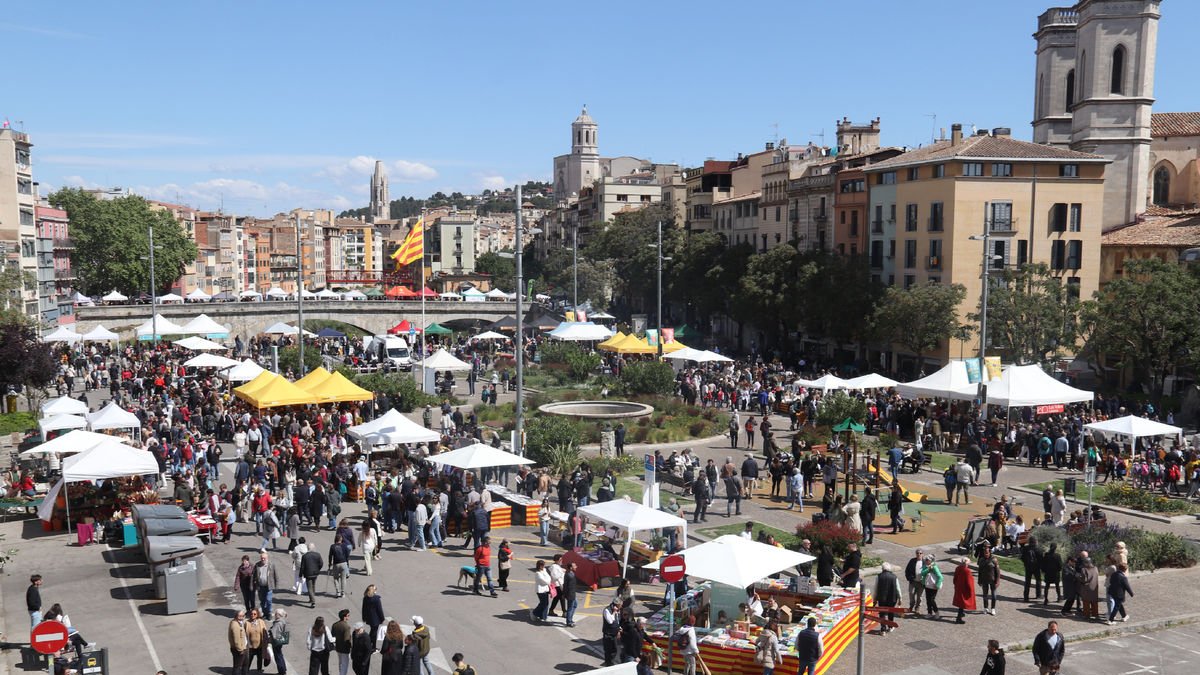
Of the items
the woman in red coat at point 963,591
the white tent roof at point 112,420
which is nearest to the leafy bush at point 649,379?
the white tent roof at point 112,420

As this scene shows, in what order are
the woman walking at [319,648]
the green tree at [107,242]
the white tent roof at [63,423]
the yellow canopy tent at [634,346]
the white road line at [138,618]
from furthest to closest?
the green tree at [107,242] < the yellow canopy tent at [634,346] < the white tent roof at [63,423] < the white road line at [138,618] < the woman walking at [319,648]

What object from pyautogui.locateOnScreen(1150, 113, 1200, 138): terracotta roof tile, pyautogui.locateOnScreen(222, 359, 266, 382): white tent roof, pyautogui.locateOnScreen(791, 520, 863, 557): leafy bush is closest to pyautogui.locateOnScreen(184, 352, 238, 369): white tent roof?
pyautogui.locateOnScreen(222, 359, 266, 382): white tent roof

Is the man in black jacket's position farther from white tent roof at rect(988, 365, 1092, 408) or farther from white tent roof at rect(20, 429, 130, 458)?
white tent roof at rect(20, 429, 130, 458)

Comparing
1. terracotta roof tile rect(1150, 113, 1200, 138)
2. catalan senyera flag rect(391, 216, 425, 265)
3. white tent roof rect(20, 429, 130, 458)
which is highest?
terracotta roof tile rect(1150, 113, 1200, 138)

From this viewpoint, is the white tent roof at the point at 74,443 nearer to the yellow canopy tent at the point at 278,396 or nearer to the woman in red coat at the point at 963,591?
the yellow canopy tent at the point at 278,396

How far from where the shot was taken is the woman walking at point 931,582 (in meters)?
16.5

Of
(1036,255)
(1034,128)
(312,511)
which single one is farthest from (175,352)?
(1034,128)

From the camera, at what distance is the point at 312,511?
70.9 feet

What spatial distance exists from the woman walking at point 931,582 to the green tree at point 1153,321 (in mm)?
25176

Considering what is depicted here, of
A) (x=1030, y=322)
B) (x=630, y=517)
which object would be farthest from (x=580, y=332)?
(x=630, y=517)

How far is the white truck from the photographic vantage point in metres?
51.3

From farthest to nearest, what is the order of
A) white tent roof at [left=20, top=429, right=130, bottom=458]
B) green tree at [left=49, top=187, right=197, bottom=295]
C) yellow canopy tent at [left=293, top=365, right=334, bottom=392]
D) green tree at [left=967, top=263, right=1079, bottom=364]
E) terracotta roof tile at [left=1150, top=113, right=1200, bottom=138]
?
green tree at [left=49, top=187, right=197, bottom=295]
terracotta roof tile at [left=1150, top=113, right=1200, bottom=138]
green tree at [left=967, top=263, right=1079, bottom=364]
yellow canopy tent at [left=293, top=365, right=334, bottom=392]
white tent roof at [left=20, top=429, right=130, bottom=458]

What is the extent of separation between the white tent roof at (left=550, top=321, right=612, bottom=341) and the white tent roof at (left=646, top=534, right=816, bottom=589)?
34.2m

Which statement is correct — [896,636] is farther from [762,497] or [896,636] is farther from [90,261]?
[90,261]
